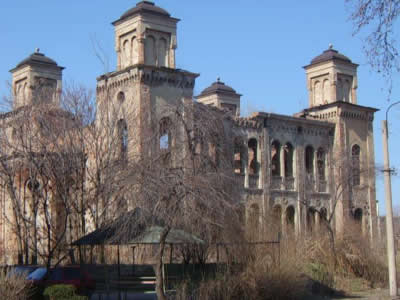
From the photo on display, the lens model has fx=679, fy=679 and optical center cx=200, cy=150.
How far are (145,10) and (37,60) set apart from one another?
1267 cm

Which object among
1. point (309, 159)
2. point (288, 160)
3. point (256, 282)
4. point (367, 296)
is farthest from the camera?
point (309, 159)

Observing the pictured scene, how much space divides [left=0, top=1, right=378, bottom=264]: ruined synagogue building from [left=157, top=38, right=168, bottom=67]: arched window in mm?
59

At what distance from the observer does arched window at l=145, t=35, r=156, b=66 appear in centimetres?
3862

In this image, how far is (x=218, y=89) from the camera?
200 feet

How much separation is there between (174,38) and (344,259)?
1729 centimetres

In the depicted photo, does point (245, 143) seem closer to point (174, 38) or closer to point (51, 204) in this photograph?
point (174, 38)

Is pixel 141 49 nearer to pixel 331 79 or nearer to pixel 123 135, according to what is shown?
pixel 123 135

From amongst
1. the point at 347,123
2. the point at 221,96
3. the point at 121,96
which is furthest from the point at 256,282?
the point at 221,96

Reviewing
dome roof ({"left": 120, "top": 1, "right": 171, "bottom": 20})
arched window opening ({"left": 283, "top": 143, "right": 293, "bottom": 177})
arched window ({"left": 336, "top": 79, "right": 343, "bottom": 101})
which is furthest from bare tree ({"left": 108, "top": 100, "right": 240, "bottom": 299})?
arched window ({"left": 336, "top": 79, "right": 343, "bottom": 101})

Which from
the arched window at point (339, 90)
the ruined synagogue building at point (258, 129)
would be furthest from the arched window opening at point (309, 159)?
the arched window at point (339, 90)

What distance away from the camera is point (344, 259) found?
92.8ft

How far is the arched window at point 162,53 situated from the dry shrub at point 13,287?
2150cm

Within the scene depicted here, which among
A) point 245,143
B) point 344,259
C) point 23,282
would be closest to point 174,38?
point 245,143

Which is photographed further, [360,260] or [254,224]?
[360,260]
